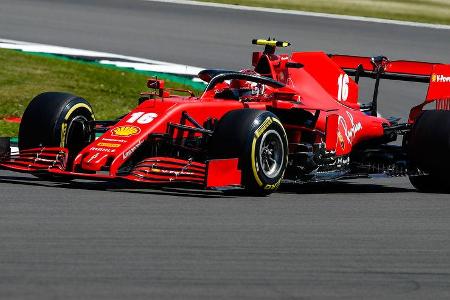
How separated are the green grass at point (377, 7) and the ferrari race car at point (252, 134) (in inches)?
535

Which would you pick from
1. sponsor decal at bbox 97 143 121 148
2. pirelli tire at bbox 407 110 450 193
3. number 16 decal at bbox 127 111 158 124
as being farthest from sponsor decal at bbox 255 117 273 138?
pirelli tire at bbox 407 110 450 193

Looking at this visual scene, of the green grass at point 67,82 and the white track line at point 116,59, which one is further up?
the white track line at point 116,59

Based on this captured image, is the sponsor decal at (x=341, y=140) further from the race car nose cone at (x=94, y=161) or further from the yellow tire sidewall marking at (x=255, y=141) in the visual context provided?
the race car nose cone at (x=94, y=161)

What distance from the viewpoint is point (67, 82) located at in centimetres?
1767

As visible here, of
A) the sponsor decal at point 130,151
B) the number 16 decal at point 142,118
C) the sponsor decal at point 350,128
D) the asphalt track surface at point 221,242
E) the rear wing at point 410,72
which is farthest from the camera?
the rear wing at point 410,72

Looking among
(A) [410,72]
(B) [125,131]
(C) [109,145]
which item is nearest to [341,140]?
(A) [410,72]

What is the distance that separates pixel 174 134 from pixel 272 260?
346 cm

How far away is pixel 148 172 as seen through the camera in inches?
398

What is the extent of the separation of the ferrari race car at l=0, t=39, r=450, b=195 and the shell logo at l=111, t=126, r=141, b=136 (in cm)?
1

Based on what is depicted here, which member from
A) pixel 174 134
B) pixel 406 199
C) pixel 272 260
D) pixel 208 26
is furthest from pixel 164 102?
pixel 208 26

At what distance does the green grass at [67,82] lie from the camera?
16.2 metres

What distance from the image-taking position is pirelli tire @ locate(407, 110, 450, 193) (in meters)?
11.3

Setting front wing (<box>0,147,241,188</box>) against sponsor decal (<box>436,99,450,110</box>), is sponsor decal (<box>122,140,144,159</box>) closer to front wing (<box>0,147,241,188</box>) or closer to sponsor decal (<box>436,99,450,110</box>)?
front wing (<box>0,147,241,188</box>)

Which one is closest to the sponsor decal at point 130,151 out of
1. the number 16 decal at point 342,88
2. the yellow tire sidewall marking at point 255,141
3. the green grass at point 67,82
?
the yellow tire sidewall marking at point 255,141
